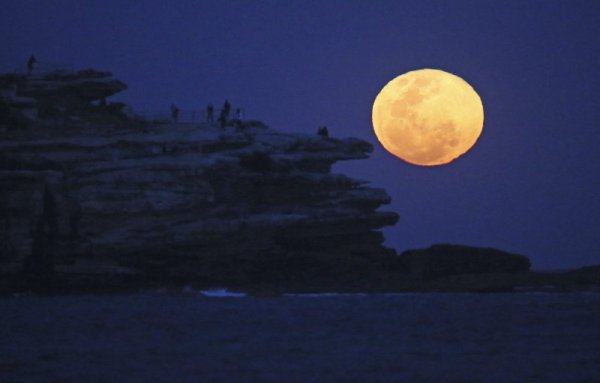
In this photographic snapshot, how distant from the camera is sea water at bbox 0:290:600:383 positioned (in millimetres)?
40719

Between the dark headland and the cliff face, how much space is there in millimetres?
102

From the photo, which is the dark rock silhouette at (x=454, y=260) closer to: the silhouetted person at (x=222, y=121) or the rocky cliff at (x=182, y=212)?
the rocky cliff at (x=182, y=212)

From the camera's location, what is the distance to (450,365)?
4344 centimetres

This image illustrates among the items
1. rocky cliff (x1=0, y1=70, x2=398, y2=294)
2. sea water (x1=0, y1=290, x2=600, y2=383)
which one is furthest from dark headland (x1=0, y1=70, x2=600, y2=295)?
sea water (x1=0, y1=290, x2=600, y2=383)

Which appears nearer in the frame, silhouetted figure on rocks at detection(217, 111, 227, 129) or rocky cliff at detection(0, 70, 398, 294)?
rocky cliff at detection(0, 70, 398, 294)

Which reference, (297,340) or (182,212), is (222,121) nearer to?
(182,212)

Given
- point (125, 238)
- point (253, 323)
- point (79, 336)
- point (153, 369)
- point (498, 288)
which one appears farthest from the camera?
point (498, 288)

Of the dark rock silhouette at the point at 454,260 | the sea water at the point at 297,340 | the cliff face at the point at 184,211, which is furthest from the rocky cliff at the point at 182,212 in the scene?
the sea water at the point at 297,340

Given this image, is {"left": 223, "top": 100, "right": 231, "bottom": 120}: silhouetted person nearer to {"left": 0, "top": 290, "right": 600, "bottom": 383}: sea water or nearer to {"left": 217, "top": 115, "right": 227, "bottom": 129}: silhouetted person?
{"left": 217, "top": 115, "right": 227, "bottom": 129}: silhouetted person

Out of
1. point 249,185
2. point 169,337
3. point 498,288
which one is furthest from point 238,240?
point 169,337

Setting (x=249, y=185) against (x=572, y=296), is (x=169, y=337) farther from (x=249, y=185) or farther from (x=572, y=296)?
(x=572, y=296)

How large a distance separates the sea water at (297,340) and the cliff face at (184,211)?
6.07m

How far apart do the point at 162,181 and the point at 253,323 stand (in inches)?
1275

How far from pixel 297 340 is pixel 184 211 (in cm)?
4283
